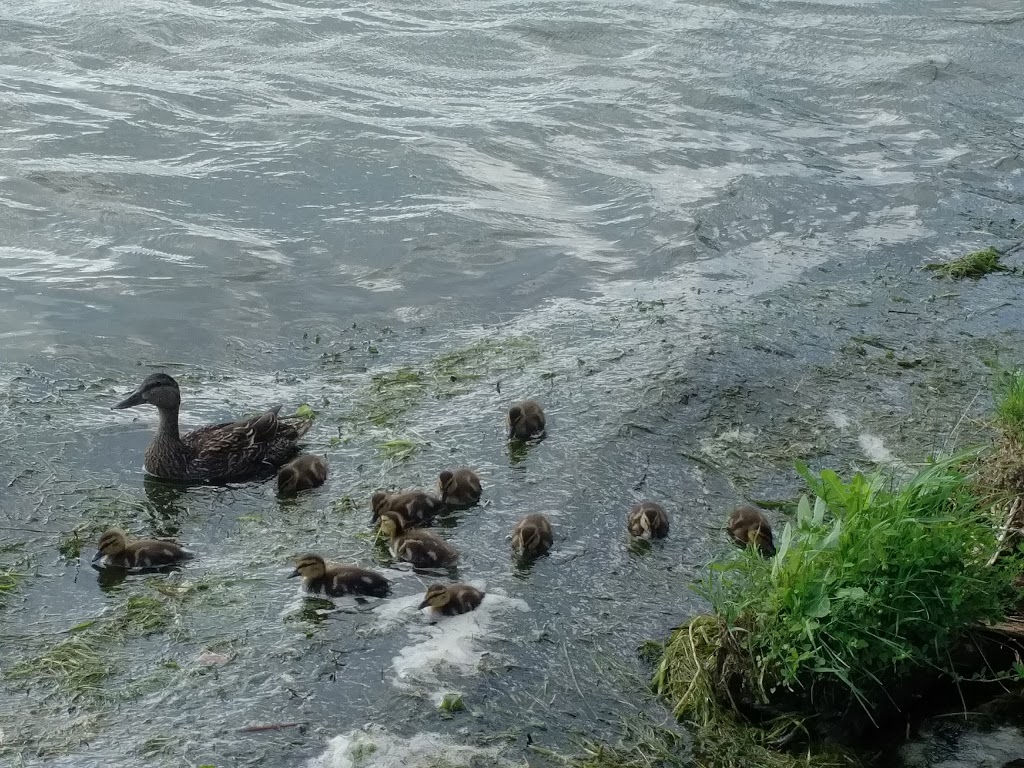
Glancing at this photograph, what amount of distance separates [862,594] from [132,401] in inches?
176

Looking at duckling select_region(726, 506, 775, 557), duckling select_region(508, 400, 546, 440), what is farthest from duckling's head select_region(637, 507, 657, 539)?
duckling select_region(508, 400, 546, 440)

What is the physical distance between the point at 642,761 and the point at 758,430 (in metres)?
3.09

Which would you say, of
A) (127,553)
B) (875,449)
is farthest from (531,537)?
(875,449)

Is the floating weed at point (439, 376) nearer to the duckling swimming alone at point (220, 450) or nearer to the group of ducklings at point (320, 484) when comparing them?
the group of ducklings at point (320, 484)

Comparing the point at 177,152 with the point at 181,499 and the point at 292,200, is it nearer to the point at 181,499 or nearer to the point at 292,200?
the point at 292,200

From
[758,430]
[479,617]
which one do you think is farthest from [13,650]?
[758,430]

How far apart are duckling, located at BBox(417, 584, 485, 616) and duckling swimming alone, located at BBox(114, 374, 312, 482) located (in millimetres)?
1837

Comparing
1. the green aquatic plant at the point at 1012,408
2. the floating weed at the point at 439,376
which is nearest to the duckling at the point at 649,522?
the green aquatic plant at the point at 1012,408

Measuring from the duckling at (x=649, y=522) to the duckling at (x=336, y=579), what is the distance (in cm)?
128

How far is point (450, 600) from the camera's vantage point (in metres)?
5.12

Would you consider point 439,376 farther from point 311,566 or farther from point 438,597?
point 438,597

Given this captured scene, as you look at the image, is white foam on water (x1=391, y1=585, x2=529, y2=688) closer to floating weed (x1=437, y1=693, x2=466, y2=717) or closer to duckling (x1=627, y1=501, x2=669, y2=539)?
floating weed (x1=437, y1=693, x2=466, y2=717)

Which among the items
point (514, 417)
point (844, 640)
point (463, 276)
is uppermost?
point (844, 640)

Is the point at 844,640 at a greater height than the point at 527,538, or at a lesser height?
greater
